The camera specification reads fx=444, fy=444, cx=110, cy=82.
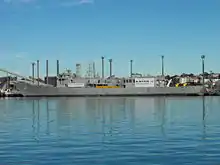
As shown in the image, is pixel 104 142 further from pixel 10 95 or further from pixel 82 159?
pixel 10 95

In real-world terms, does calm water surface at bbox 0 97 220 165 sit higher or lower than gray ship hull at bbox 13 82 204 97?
lower

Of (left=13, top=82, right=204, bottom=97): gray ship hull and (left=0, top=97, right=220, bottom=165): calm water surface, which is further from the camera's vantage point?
(left=13, top=82, right=204, bottom=97): gray ship hull

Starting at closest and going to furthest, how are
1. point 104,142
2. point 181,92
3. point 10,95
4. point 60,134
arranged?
point 104,142, point 60,134, point 181,92, point 10,95

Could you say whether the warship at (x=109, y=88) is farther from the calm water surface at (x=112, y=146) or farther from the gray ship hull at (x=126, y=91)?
the calm water surface at (x=112, y=146)

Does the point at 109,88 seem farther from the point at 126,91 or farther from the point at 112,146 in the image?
the point at 112,146

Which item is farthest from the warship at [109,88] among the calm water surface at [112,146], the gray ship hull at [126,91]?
the calm water surface at [112,146]

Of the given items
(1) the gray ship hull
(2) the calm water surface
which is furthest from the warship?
(2) the calm water surface

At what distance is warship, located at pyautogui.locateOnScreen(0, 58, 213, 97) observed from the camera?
15650 centimetres

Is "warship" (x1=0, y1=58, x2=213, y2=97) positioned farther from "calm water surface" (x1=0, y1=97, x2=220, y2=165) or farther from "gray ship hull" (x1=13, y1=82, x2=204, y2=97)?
"calm water surface" (x1=0, y1=97, x2=220, y2=165)

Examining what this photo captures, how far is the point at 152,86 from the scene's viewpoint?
158625 mm

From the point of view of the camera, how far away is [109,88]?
157 m

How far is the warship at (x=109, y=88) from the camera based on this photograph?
513ft

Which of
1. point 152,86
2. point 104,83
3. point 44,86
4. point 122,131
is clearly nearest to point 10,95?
point 44,86

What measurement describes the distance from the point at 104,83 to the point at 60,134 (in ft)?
450
